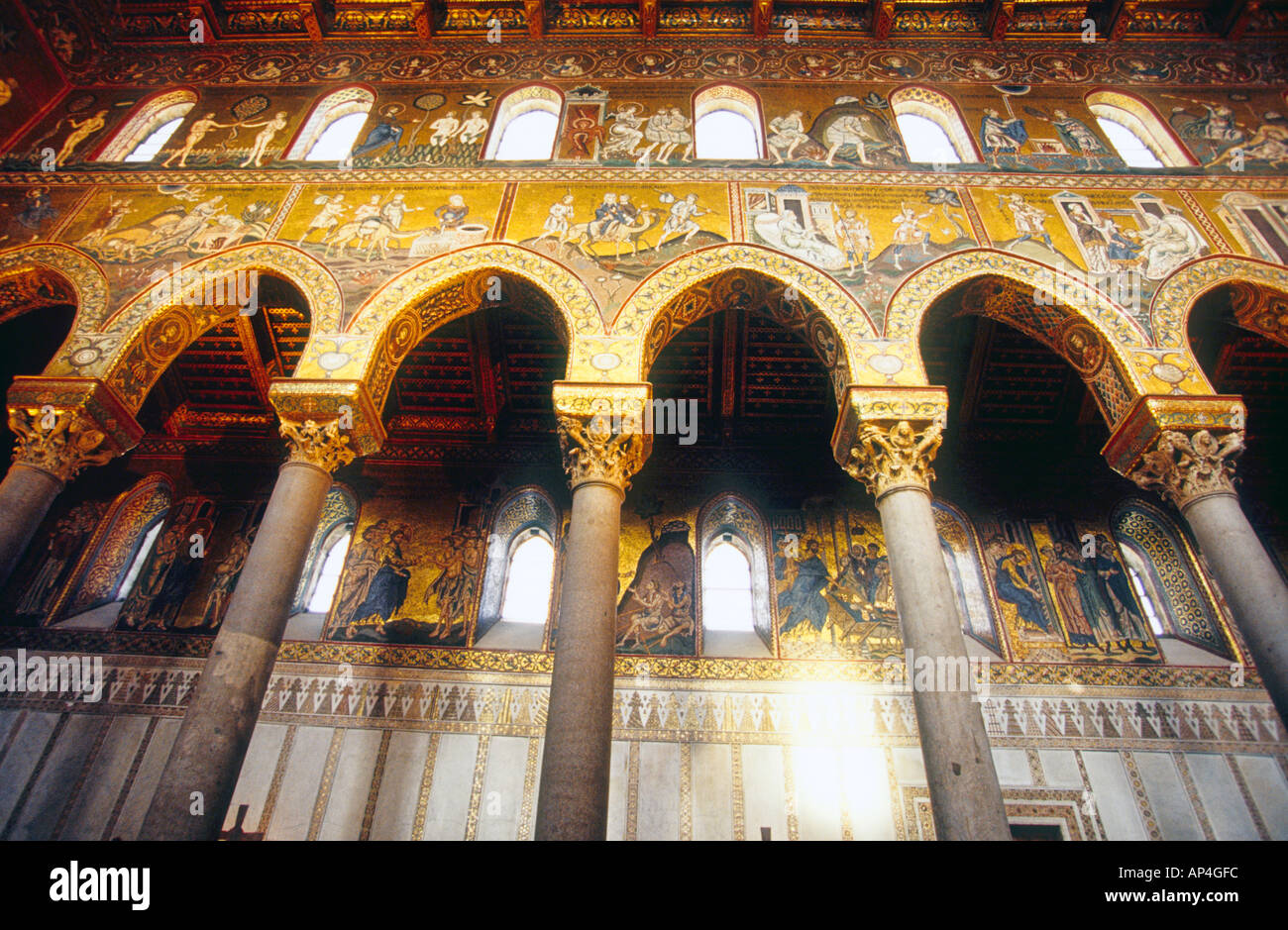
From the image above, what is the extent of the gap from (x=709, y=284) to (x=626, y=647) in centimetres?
468

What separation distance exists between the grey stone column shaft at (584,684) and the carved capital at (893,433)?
2421mm

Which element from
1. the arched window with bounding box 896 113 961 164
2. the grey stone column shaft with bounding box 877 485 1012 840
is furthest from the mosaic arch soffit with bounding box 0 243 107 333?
the arched window with bounding box 896 113 961 164

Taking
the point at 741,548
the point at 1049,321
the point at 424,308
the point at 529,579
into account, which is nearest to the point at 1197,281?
the point at 1049,321

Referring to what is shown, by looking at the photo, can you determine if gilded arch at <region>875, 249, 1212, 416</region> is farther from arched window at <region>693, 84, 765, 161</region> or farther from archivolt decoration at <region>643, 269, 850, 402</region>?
arched window at <region>693, 84, 765, 161</region>

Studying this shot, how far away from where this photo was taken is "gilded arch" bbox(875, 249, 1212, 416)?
7.67 m

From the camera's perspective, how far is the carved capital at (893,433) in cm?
712

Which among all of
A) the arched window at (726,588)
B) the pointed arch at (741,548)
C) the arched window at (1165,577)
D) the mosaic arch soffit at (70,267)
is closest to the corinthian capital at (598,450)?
the pointed arch at (741,548)

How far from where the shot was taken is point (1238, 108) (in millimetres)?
10438

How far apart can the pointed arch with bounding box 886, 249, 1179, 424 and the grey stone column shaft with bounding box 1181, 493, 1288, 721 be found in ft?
4.34

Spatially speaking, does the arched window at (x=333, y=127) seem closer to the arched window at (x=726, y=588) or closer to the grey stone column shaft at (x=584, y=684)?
the grey stone column shaft at (x=584, y=684)

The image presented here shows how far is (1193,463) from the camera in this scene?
7.15 meters
